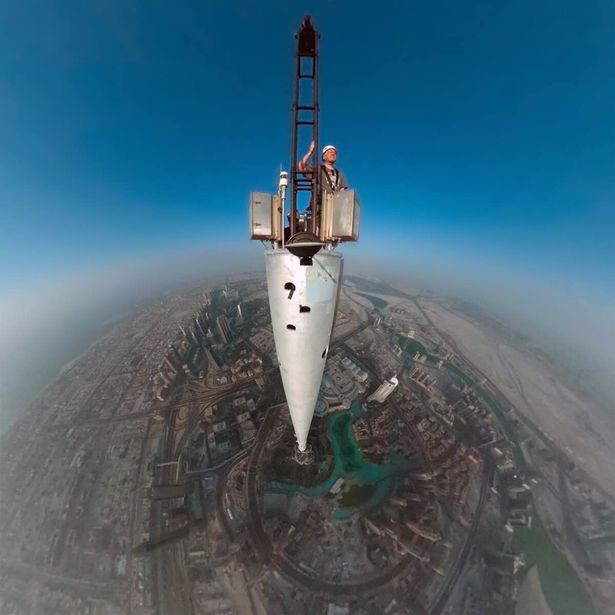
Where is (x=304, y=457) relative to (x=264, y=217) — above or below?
below

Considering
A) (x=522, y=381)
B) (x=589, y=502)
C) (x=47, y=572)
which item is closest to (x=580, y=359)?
(x=522, y=381)

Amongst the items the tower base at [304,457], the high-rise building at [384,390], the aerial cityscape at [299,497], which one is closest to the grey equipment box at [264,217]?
the aerial cityscape at [299,497]

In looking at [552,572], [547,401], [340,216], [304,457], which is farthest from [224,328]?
[547,401]

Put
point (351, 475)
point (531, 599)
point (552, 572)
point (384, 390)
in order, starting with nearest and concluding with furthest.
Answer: point (531, 599) → point (552, 572) → point (351, 475) → point (384, 390)

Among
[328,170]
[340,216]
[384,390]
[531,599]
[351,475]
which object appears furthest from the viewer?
[384,390]

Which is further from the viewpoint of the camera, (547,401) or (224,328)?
(224,328)

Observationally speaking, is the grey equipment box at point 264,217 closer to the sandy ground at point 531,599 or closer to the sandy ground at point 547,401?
the sandy ground at point 531,599

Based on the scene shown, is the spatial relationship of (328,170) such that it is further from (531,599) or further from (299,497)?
(531,599)
